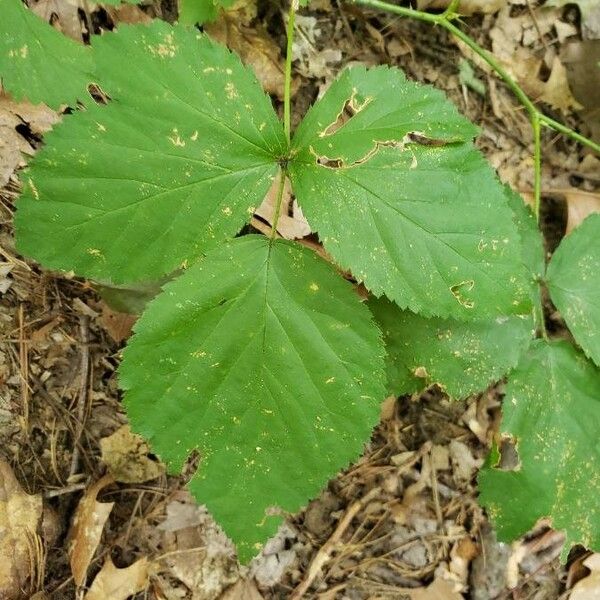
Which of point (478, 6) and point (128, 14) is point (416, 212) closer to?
point (128, 14)

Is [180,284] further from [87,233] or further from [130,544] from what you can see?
[130,544]

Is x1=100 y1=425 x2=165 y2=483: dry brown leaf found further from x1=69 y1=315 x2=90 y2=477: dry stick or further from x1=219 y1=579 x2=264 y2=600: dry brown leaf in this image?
x1=219 y1=579 x2=264 y2=600: dry brown leaf

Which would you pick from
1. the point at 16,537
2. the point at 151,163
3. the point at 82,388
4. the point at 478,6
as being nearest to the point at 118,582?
the point at 16,537

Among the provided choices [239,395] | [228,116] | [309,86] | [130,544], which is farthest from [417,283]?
[130,544]

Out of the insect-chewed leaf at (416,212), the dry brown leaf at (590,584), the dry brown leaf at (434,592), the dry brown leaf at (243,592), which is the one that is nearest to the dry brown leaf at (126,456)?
the dry brown leaf at (243,592)

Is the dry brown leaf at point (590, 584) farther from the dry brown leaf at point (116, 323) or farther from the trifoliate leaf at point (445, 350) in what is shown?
the dry brown leaf at point (116, 323)

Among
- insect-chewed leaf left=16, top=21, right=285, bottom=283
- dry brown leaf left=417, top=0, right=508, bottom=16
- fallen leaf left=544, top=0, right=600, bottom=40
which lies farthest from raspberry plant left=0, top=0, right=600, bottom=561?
fallen leaf left=544, top=0, right=600, bottom=40

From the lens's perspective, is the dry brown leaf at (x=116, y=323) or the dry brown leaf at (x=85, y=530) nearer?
the dry brown leaf at (x=85, y=530)
